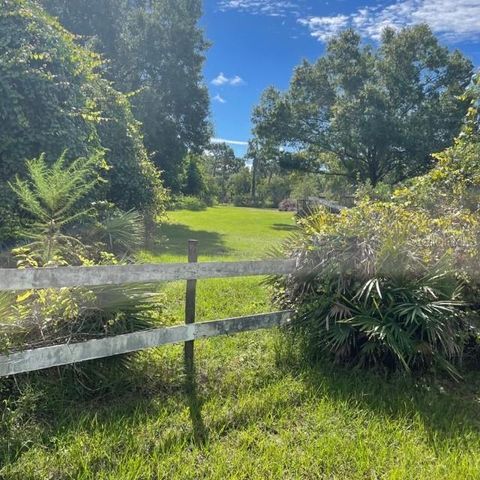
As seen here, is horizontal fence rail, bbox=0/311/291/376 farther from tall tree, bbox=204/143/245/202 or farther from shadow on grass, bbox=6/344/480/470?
tall tree, bbox=204/143/245/202

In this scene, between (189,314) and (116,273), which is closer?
(116,273)

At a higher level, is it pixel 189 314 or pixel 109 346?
pixel 189 314

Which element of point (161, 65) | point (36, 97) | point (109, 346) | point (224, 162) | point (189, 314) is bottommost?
point (109, 346)

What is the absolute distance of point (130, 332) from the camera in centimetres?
321

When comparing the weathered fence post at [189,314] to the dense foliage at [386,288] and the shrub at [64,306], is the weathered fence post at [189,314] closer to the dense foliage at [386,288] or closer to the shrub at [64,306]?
the shrub at [64,306]

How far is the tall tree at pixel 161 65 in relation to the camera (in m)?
16.4

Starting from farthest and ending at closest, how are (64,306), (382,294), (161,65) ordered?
(161,65)
(382,294)
(64,306)

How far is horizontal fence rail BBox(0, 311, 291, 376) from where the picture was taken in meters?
2.53

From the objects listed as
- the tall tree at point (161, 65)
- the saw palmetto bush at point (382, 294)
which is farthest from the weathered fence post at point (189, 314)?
the tall tree at point (161, 65)

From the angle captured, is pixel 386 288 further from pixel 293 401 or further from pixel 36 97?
pixel 36 97

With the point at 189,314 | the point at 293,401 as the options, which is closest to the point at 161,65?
the point at 189,314

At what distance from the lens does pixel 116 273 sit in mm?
2877

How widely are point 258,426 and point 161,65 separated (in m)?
17.6

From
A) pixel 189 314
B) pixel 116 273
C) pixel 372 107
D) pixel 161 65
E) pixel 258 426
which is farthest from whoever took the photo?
pixel 372 107
